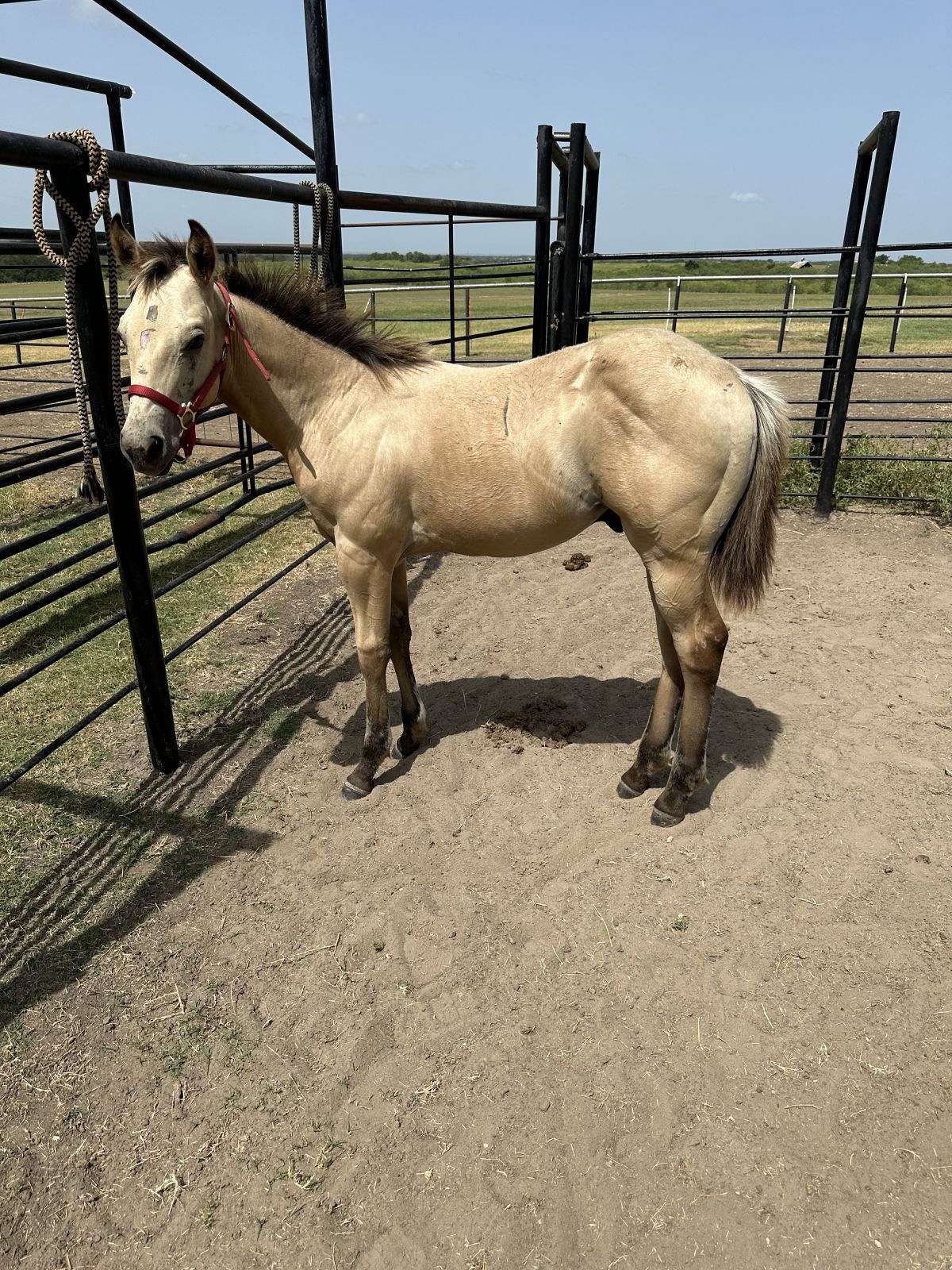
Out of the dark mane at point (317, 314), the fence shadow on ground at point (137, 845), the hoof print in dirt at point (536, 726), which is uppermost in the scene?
the dark mane at point (317, 314)

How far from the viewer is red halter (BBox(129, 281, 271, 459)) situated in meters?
2.36

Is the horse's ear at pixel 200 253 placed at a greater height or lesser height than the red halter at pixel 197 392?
greater

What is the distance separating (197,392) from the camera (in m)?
2.51

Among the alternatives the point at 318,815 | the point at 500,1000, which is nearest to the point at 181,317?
the point at 318,815

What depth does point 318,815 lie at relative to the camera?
3.02 m

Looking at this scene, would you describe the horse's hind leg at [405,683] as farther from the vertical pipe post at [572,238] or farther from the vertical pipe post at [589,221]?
the vertical pipe post at [589,221]

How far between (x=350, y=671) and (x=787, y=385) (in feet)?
33.3

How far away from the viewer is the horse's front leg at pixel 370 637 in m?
2.94

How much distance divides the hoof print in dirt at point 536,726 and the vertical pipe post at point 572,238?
2993 millimetres

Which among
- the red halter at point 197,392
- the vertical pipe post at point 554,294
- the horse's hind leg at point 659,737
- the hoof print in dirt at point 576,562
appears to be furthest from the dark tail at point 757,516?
the vertical pipe post at point 554,294

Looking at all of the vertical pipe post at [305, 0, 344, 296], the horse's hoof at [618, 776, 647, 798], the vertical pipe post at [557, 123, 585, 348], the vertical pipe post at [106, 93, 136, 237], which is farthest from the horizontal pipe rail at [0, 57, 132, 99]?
the horse's hoof at [618, 776, 647, 798]

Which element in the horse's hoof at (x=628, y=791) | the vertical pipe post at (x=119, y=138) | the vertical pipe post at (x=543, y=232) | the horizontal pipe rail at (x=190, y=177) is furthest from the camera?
the vertical pipe post at (x=543, y=232)

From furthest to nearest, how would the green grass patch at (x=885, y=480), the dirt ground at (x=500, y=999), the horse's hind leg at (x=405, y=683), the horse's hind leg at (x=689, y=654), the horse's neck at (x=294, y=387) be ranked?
the green grass patch at (x=885, y=480) < the horse's hind leg at (x=405, y=683) < the horse's neck at (x=294, y=387) < the horse's hind leg at (x=689, y=654) < the dirt ground at (x=500, y=999)

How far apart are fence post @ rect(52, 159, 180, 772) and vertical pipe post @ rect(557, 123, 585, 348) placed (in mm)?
3566
